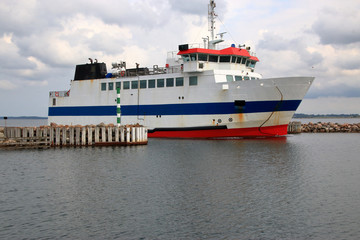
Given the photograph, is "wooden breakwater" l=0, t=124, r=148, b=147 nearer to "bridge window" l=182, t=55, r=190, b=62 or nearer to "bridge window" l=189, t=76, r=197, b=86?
"bridge window" l=189, t=76, r=197, b=86

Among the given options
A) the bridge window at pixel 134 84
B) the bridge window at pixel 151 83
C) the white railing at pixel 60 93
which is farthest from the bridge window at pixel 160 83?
the white railing at pixel 60 93

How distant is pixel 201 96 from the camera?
38375 mm

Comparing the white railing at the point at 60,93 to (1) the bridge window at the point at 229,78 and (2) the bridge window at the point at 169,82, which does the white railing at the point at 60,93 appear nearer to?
(2) the bridge window at the point at 169,82

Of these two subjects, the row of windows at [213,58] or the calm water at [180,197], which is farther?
the row of windows at [213,58]

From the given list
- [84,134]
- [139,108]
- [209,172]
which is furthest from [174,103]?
[209,172]

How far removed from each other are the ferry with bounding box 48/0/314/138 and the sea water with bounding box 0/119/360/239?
10.0 m

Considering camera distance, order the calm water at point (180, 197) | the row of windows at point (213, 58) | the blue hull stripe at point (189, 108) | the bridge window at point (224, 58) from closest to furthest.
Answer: the calm water at point (180, 197), the blue hull stripe at point (189, 108), the row of windows at point (213, 58), the bridge window at point (224, 58)

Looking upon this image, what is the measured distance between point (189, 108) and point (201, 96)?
1879mm

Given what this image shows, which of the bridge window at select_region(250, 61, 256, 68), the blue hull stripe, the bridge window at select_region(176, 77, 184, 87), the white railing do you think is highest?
the bridge window at select_region(250, 61, 256, 68)

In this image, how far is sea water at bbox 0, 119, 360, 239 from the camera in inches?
471

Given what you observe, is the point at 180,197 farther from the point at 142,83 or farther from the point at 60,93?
the point at 60,93

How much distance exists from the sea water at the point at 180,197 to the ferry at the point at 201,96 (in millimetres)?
10009

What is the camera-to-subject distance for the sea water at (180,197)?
471 inches

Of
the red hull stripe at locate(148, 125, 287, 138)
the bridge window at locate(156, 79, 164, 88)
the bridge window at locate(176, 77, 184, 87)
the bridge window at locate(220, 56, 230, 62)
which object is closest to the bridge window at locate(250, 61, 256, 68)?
the bridge window at locate(220, 56, 230, 62)
